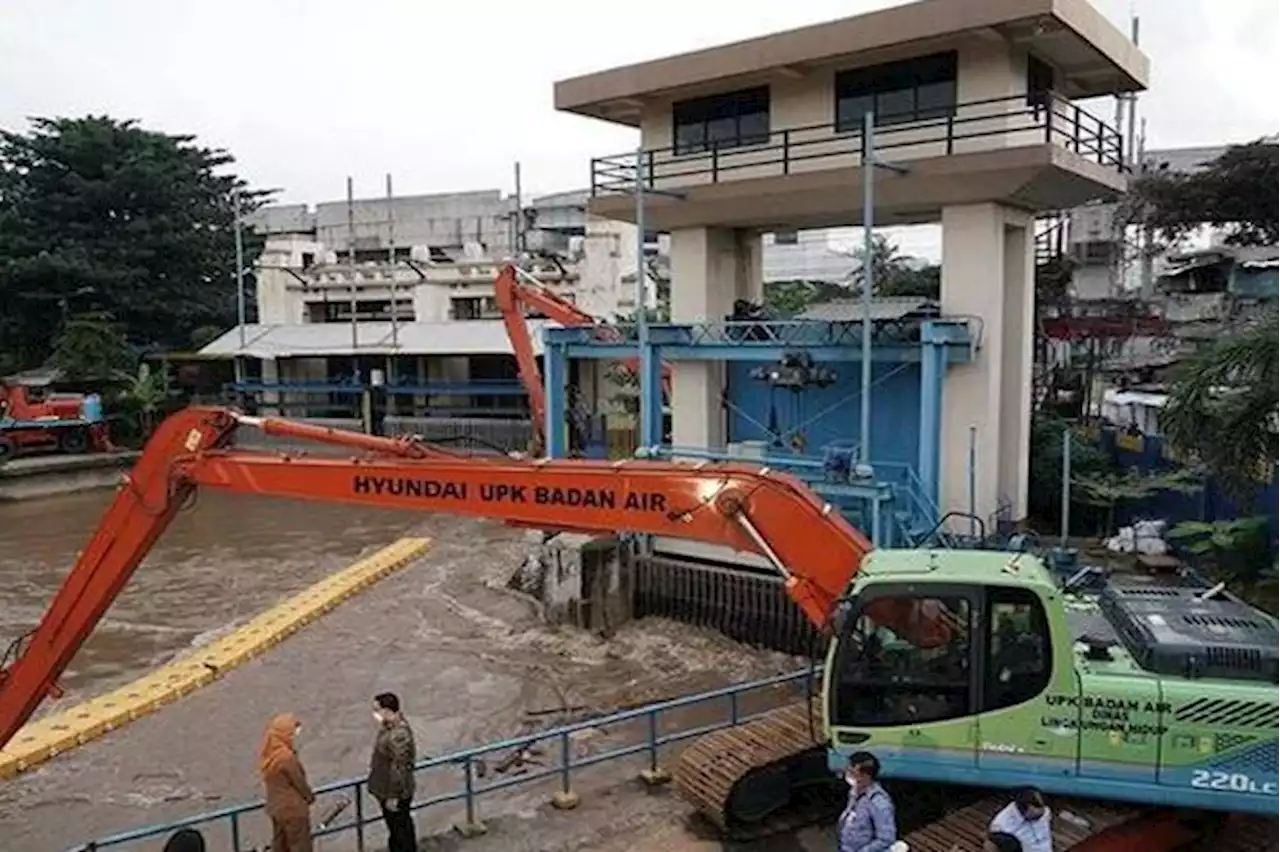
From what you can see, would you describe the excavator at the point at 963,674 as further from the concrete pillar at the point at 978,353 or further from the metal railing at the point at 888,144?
the metal railing at the point at 888,144

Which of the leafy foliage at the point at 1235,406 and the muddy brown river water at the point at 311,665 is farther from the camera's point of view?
the leafy foliage at the point at 1235,406

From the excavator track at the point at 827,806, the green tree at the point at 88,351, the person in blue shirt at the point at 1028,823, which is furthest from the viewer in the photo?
the green tree at the point at 88,351

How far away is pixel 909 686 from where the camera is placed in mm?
7656

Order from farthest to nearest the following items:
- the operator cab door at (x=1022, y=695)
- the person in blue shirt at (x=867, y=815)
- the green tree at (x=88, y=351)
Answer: the green tree at (x=88, y=351), the operator cab door at (x=1022, y=695), the person in blue shirt at (x=867, y=815)

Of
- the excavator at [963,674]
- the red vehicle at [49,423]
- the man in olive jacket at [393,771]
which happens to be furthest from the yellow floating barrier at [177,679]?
the red vehicle at [49,423]

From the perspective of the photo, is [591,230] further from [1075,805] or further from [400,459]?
[1075,805]

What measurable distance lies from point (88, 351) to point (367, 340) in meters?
10.0

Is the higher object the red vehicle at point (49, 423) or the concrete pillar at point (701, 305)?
the concrete pillar at point (701, 305)

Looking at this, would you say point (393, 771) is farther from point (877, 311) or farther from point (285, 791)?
point (877, 311)

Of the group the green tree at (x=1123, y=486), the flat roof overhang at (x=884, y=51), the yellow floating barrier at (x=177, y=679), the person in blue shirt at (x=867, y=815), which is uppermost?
the flat roof overhang at (x=884, y=51)

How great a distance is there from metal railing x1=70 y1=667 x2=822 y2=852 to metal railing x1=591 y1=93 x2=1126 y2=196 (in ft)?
29.3

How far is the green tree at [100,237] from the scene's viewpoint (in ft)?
142

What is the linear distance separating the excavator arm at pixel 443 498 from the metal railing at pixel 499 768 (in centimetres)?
172

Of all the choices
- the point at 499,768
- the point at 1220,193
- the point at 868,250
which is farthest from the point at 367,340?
the point at 499,768
